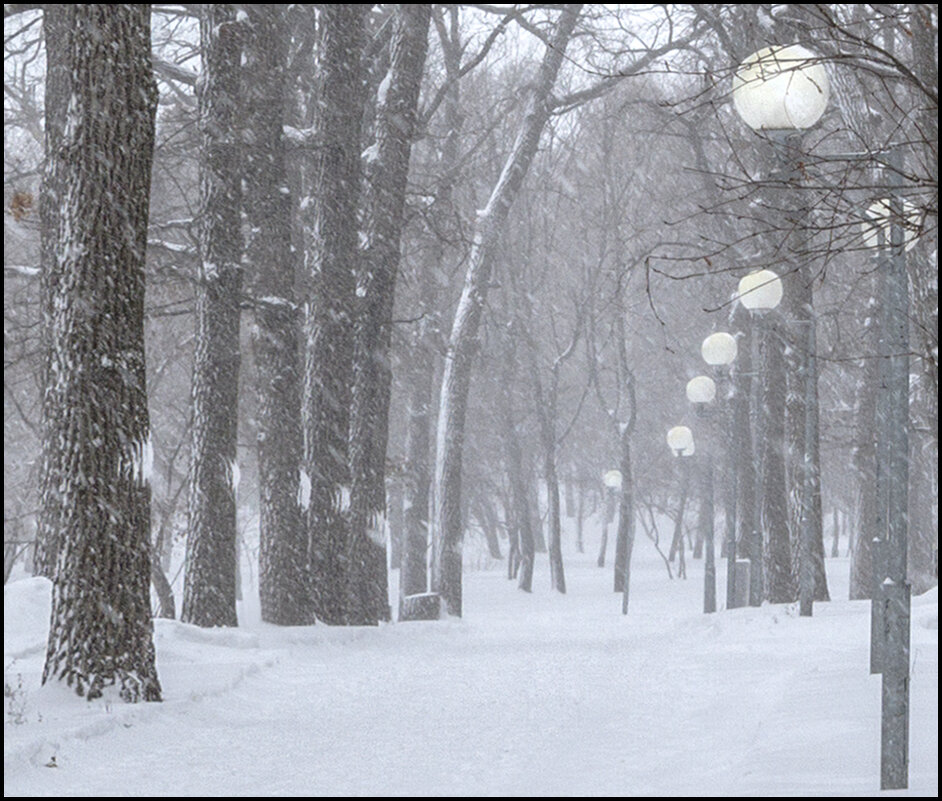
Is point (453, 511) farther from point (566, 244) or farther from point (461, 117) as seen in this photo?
point (566, 244)

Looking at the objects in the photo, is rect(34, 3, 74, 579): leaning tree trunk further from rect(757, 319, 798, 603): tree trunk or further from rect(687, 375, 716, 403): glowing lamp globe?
rect(687, 375, 716, 403): glowing lamp globe

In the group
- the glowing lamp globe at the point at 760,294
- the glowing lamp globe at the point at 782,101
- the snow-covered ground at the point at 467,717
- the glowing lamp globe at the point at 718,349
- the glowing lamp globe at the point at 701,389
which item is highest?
the glowing lamp globe at the point at 782,101

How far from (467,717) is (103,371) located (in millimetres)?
3477

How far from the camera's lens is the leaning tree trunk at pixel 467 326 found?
2244 cm

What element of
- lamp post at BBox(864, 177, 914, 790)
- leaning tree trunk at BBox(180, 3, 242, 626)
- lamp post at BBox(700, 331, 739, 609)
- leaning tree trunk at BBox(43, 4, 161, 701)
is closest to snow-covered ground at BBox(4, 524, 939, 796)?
lamp post at BBox(864, 177, 914, 790)

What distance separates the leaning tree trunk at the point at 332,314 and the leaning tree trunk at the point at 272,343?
40cm

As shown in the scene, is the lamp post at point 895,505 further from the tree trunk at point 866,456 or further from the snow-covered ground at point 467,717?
the tree trunk at point 866,456

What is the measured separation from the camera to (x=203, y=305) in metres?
13.2

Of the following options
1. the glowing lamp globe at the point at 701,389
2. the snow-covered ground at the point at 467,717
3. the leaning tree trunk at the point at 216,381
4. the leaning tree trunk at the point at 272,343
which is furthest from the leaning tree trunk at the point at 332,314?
the glowing lamp globe at the point at 701,389

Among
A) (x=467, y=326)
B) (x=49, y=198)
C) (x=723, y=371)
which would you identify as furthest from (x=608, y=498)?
(x=49, y=198)

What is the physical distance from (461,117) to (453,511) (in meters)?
7.45

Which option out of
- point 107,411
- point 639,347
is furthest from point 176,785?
point 639,347

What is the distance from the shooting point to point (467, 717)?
372 inches

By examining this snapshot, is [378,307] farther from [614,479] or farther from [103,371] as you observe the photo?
[614,479]
